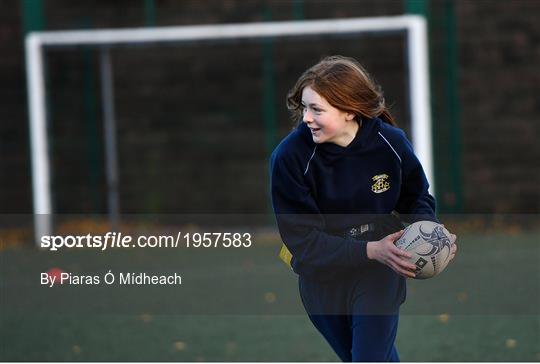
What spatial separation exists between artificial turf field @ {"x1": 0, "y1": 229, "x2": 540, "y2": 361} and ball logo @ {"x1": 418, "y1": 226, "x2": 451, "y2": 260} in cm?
158

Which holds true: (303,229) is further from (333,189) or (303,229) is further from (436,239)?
(436,239)

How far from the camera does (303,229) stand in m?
3.60

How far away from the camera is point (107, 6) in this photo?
388 inches

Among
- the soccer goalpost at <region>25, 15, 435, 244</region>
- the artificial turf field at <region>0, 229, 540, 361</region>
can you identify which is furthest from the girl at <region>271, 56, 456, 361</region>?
the soccer goalpost at <region>25, 15, 435, 244</region>

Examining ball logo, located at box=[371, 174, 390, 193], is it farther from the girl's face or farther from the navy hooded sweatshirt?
the girl's face

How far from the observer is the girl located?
3.56 metres

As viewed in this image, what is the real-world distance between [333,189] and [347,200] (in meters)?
0.06

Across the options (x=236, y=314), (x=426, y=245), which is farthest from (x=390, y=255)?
(x=236, y=314)

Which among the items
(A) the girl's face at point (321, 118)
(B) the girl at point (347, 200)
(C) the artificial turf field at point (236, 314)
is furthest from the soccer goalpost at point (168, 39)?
(A) the girl's face at point (321, 118)

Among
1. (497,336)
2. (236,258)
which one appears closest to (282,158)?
(497,336)

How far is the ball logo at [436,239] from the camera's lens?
11.8 feet

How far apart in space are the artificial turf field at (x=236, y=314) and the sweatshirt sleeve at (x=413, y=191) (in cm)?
156

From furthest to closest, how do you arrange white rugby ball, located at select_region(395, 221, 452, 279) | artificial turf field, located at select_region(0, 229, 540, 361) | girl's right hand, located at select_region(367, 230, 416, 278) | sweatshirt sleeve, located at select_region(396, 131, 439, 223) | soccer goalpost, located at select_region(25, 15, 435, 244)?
soccer goalpost, located at select_region(25, 15, 435, 244)
artificial turf field, located at select_region(0, 229, 540, 361)
sweatshirt sleeve, located at select_region(396, 131, 439, 223)
white rugby ball, located at select_region(395, 221, 452, 279)
girl's right hand, located at select_region(367, 230, 416, 278)

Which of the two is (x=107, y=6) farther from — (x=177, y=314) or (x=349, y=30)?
(x=177, y=314)
